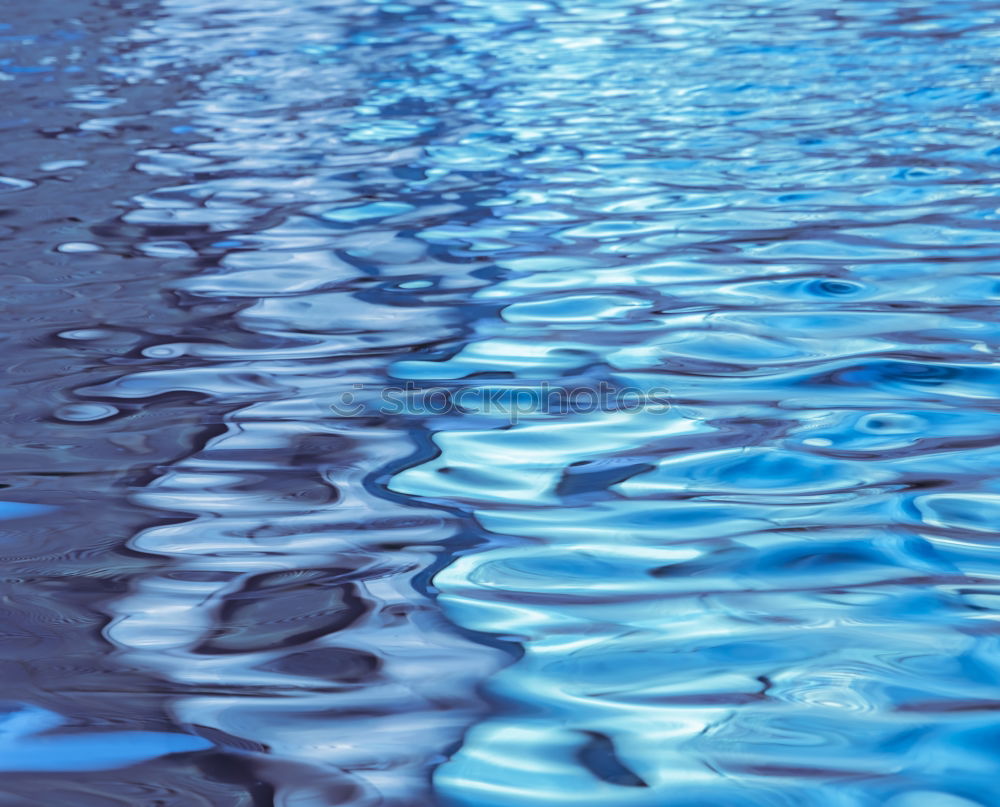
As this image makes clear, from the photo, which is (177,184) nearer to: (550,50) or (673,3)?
(550,50)

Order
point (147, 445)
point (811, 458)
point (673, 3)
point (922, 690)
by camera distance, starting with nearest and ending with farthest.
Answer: point (922, 690) → point (811, 458) → point (147, 445) → point (673, 3)

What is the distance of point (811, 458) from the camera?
1.81 m

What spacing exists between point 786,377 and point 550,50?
4.57 m

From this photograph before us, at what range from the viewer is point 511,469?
1.84 meters

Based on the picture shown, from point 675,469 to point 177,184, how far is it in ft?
8.72

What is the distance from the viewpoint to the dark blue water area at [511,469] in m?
1.18

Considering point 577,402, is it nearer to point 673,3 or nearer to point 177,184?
point 177,184

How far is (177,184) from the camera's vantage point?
391 cm

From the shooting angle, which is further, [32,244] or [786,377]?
[32,244]

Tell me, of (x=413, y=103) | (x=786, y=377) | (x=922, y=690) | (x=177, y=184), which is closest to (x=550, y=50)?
(x=413, y=103)

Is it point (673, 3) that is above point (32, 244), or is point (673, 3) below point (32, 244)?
above

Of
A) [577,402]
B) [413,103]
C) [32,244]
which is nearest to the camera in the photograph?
[577,402]

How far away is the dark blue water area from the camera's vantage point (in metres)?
1.18

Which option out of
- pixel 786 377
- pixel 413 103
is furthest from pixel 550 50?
pixel 786 377
